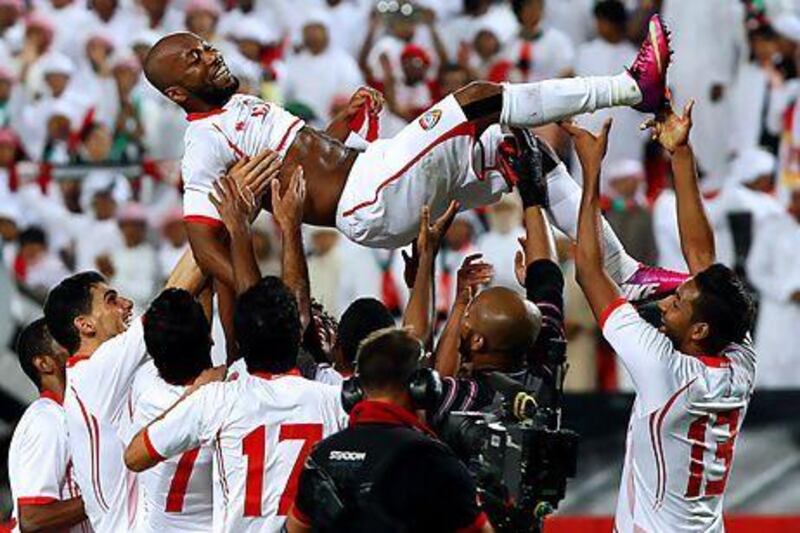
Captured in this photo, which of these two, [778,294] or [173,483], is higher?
[173,483]

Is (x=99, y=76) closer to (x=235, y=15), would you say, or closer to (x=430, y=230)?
(x=235, y=15)

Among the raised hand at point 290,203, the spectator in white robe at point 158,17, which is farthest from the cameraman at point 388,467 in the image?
the spectator in white robe at point 158,17

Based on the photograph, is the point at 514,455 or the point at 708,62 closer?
the point at 514,455

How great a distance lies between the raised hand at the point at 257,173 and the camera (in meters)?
7.76

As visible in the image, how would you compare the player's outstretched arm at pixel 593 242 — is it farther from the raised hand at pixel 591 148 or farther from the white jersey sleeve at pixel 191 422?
the white jersey sleeve at pixel 191 422

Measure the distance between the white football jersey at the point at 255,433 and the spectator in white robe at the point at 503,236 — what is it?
20.2 feet

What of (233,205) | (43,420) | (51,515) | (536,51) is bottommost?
(51,515)

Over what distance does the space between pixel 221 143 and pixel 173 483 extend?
1.38 meters

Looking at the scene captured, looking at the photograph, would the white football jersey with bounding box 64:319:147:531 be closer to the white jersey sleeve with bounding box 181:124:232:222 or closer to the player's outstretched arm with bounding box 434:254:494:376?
the white jersey sleeve with bounding box 181:124:232:222

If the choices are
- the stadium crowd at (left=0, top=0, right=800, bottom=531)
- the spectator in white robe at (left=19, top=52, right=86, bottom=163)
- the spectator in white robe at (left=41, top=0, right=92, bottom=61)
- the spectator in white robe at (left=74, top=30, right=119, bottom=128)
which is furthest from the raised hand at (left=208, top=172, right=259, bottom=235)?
the spectator in white robe at (left=41, top=0, right=92, bottom=61)

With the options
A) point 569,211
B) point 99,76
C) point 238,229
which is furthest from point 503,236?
point 238,229

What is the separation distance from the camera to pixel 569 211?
8250mm

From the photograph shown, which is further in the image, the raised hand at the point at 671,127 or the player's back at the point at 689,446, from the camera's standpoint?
the raised hand at the point at 671,127

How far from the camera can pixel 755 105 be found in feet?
46.7
